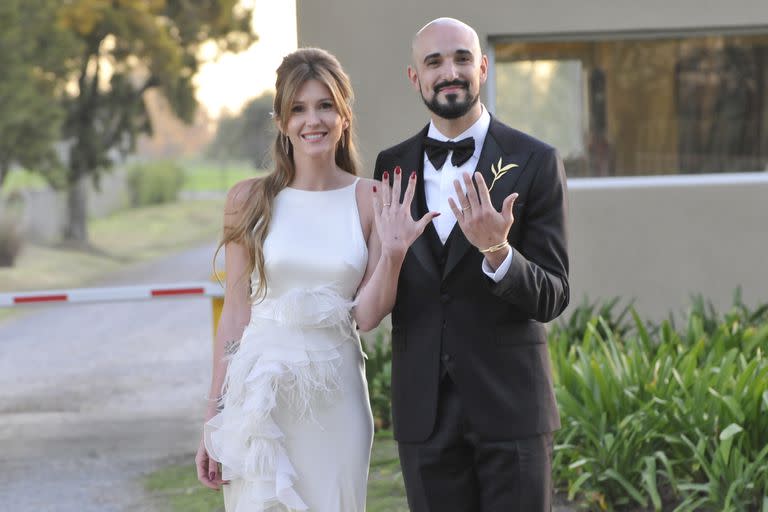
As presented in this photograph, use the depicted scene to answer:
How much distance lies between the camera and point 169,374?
10.0 m

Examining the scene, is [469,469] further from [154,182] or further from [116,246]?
[154,182]

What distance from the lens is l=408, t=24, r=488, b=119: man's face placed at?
3115 mm

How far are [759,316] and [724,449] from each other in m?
2.74

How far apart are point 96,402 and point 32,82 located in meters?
13.2

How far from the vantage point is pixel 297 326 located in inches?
136

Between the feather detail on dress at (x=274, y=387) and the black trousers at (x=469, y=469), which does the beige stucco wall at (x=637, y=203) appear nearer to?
the feather detail on dress at (x=274, y=387)

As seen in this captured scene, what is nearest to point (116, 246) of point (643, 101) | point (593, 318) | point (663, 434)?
point (643, 101)

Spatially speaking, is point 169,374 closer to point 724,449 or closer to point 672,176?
point 672,176

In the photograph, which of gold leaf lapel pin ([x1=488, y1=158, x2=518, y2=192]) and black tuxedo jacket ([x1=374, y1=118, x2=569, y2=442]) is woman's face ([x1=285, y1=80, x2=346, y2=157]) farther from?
gold leaf lapel pin ([x1=488, y1=158, x2=518, y2=192])

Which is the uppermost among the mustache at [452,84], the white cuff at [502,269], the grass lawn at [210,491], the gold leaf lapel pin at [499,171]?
the mustache at [452,84]

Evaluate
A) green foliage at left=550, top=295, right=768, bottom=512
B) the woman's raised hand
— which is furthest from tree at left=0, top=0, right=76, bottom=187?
the woman's raised hand

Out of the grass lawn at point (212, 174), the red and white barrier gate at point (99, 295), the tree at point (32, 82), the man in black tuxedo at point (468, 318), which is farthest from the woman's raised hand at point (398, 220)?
the grass lawn at point (212, 174)

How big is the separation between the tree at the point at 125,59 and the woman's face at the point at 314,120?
18.9 metres

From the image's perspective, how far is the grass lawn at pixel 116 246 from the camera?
62.6 feet
